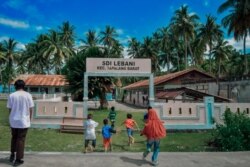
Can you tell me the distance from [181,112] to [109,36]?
54.7 meters

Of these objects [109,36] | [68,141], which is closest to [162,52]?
[109,36]

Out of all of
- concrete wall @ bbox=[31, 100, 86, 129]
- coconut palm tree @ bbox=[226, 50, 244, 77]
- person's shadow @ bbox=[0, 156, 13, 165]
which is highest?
coconut palm tree @ bbox=[226, 50, 244, 77]

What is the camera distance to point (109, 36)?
68500 millimetres

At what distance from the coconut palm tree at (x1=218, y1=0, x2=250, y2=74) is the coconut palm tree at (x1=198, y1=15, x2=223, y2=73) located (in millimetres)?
15071

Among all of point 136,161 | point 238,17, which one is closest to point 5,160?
point 136,161

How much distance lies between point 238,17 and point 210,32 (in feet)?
61.0

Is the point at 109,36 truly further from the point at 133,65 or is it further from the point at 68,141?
the point at 68,141

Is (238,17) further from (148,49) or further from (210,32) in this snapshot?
(148,49)

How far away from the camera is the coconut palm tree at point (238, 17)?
33.9 m

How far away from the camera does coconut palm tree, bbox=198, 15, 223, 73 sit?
5328cm

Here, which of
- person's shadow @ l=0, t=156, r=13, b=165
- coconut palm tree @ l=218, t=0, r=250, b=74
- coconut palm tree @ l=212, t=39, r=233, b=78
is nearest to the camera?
person's shadow @ l=0, t=156, r=13, b=165

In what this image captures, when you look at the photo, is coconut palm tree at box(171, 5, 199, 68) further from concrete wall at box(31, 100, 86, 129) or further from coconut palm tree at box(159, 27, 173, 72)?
concrete wall at box(31, 100, 86, 129)

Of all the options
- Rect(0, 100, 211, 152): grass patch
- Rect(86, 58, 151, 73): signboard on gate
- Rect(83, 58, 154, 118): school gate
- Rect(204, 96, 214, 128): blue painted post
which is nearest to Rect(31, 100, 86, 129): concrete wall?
Rect(0, 100, 211, 152): grass patch

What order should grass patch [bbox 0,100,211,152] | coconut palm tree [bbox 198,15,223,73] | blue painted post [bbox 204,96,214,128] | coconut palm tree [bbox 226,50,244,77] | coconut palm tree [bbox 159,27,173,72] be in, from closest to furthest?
grass patch [bbox 0,100,211,152], blue painted post [bbox 204,96,214,128], coconut palm tree [bbox 198,15,223,73], coconut palm tree [bbox 226,50,244,77], coconut palm tree [bbox 159,27,173,72]
